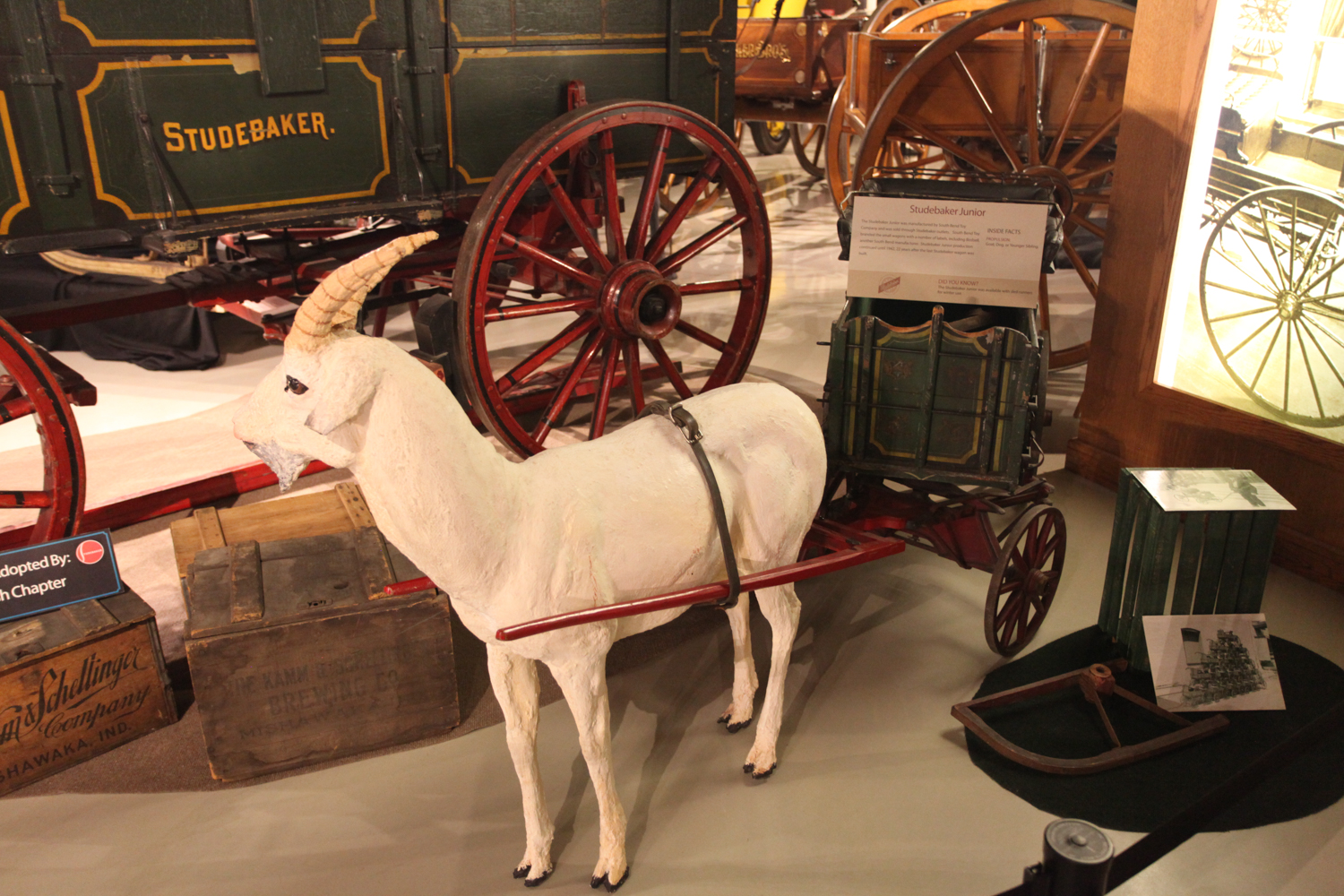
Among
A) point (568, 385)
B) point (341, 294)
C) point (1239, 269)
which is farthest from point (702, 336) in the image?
point (341, 294)

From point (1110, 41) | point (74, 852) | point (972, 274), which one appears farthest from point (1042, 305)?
point (74, 852)

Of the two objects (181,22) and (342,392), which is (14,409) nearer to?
(181,22)

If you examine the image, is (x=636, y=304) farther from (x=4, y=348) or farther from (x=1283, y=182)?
(x=1283, y=182)

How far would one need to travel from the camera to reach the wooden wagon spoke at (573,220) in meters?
3.46

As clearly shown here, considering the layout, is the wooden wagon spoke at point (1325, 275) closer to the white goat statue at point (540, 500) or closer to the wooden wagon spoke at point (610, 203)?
the white goat statue at point (540, 500)

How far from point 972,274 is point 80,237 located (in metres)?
2.61

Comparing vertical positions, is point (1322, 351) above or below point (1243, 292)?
below

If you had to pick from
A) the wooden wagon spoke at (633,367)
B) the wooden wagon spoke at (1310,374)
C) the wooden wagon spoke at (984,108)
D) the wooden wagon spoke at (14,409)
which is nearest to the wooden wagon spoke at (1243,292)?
the wooden wagon spoke at (1310,374)

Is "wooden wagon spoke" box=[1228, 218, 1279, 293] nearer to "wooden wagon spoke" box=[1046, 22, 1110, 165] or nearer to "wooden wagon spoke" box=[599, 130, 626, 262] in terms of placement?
"wooden wagon spoke" box=[1046, 22, 1110, 165]

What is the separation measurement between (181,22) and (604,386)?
174 centimetres

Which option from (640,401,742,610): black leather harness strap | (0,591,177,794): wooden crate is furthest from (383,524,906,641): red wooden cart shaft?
(0,591,177,794): wooden crate

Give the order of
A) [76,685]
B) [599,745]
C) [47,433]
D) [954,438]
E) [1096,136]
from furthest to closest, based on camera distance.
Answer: [1096,136], [47,433], [954,438], [76,685], [599,745]

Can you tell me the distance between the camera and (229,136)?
10.2ft

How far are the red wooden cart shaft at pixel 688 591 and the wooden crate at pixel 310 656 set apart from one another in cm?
15
